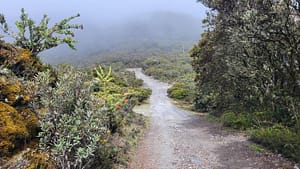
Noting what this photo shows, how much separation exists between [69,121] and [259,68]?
29.7ft

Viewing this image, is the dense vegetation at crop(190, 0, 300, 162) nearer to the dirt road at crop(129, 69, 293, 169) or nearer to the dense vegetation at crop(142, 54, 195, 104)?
the dirt road at crop(129, 69, 293, 169)

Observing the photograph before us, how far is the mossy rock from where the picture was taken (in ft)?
15.5

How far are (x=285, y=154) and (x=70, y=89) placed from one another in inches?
240

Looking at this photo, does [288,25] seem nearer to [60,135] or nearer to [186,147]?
[186,147]

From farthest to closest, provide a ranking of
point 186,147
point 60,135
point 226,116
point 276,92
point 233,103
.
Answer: point 233,103
point 226,116
point 276,92
point 186,147
point 60,135

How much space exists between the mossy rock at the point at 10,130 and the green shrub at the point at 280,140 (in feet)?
21.0

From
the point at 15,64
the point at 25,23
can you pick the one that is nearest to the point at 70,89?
the point at 15,64

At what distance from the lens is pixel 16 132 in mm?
4988

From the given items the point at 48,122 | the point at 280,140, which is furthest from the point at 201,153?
the point at 48,122

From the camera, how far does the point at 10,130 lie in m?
4.90

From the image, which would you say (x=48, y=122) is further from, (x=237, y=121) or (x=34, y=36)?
(x=237, y=121)

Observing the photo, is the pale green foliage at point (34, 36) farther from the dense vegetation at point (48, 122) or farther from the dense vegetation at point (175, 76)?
the dense vegetation at point (175, 76)

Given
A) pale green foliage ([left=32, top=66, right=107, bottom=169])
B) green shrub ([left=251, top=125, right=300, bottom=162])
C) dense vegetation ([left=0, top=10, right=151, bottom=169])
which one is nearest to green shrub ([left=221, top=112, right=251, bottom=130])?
green shrub ([left=251, top=125, right=300, bottom=162])

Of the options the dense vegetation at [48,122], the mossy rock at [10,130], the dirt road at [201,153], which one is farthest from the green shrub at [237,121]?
the mossy rock at [10,130]
